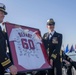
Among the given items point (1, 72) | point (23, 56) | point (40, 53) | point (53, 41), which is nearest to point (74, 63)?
point (53, 41)

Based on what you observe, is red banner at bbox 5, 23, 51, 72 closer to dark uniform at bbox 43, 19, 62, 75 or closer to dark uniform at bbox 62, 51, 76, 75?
dark uniform at bbox 43, 19, 62, 75

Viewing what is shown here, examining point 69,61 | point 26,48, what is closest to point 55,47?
point 69,61

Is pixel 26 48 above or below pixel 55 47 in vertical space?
above

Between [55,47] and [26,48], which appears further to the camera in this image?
[55,47]

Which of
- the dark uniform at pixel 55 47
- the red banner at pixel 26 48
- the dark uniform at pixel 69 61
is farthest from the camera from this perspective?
the dark uniform at pixel 69 61

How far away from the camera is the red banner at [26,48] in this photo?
16.3ft

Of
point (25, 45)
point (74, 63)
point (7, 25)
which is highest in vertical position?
point (7, 25)

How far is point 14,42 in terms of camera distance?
5.02m

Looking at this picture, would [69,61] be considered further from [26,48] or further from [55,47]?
[26,48]

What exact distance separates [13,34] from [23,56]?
45 cm

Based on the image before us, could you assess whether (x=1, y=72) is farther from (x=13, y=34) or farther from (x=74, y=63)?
(x=74, y=63)

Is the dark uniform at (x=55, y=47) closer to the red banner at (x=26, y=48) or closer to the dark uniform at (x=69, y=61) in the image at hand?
the dark uniform at (x=69, y=61)

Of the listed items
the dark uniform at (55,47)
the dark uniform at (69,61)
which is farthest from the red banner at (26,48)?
the dark uniform at (69,61)

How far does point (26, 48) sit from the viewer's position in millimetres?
5281
